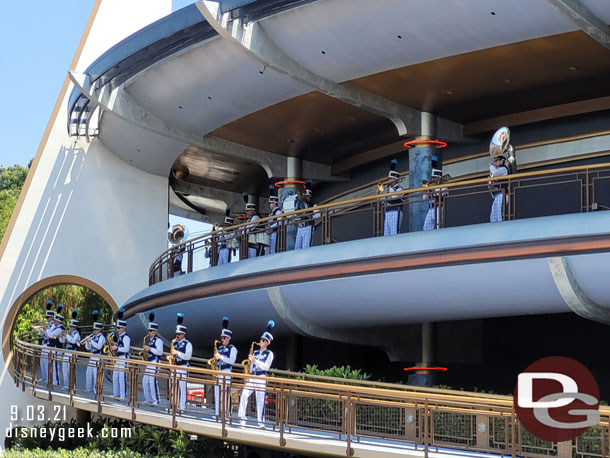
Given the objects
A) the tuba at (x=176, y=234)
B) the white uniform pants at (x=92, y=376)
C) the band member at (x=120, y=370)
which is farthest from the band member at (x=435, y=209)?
the tuba at (x=176, y=234)

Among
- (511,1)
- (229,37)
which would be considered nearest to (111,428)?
(229,37)

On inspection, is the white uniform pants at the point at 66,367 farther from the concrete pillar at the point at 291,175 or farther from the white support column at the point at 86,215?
the white support column at the point at 86,215

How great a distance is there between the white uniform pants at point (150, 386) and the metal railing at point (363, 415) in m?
0.11

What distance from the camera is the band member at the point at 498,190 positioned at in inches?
664

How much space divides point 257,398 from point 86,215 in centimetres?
1559

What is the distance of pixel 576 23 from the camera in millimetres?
16906

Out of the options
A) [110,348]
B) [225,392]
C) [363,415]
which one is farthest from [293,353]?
[363,415]

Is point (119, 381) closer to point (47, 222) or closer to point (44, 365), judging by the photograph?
point (44, 365)

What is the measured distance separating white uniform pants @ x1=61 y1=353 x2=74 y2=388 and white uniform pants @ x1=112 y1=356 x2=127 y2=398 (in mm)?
1903

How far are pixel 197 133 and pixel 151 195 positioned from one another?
5327 mm

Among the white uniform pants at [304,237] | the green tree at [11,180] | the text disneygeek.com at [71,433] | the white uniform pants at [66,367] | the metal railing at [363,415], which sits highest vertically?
the green tree at [11,180]

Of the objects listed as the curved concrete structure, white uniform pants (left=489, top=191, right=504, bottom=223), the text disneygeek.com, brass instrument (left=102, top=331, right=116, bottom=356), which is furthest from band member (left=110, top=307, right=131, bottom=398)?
white uniform pants (left=489, top=191, right=504, bottom=223)

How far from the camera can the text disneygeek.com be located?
1858 cm

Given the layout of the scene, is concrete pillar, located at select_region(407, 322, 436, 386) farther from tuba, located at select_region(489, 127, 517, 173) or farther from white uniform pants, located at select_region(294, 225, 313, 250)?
tuba, located at select_region(489, 127, 517, 173)
